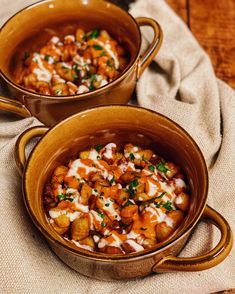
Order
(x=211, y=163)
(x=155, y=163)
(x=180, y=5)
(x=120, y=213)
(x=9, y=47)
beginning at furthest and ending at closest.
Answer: (x=180, y=5) < (x=9, y=47) < (x=211, y=163) < (x=155, y=163) < (x=120, y=213)

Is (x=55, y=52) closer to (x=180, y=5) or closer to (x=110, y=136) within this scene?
(x=110, y=136)

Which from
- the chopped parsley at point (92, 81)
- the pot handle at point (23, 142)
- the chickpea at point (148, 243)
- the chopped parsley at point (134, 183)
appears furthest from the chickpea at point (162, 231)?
the chopped parsley at point (92, 81)

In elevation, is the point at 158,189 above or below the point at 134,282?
above

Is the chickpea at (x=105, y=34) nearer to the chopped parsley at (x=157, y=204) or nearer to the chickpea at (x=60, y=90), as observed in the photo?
the chickpea at (x=60, y=90)

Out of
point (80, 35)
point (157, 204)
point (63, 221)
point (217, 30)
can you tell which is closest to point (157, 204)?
point (157, 204)

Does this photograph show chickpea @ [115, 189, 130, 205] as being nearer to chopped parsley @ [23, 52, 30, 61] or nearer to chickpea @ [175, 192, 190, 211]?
chickpea @ [175, 192, 190, 211]

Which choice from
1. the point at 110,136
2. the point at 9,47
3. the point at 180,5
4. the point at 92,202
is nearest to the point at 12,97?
the point at 9,47

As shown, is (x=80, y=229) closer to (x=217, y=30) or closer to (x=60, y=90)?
(x=60, y=90)
